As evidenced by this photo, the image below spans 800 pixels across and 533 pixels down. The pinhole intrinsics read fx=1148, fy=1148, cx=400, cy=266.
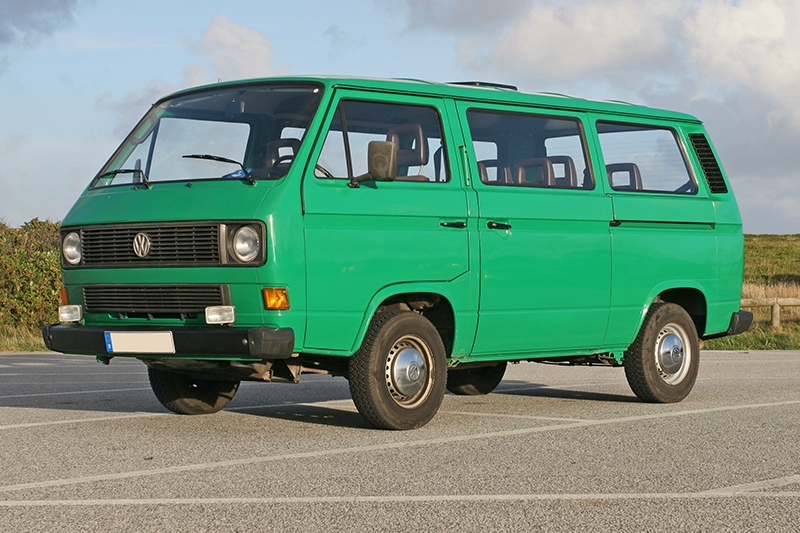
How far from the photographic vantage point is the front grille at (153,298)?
24.3 feet

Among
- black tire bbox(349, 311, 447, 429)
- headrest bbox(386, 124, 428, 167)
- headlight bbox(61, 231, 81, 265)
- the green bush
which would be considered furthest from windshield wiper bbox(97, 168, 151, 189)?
the green bush

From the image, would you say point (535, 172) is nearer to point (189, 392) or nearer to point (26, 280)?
point (189, 392)

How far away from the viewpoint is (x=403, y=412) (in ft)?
26.0

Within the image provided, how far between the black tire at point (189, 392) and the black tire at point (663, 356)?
11.2 ft

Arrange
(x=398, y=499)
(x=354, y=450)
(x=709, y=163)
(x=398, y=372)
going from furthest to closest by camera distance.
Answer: (x=709, y=163), (x=398, y=372), (x=354, y=450), (x=398, y=499)

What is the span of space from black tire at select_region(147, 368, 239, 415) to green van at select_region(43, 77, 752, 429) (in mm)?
17

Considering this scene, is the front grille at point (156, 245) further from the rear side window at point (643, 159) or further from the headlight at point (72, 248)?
the rear side window at point (643, 159)

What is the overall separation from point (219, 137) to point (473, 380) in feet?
12.4

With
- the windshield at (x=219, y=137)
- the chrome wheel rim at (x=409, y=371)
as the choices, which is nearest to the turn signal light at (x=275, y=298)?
the windshield at (x=219, y=137)

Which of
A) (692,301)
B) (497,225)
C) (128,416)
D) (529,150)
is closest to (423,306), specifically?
(497,225)

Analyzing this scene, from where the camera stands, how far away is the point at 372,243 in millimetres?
7688

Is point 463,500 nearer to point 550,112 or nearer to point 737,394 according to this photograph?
point 550,112

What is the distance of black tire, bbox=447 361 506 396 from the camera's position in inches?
422

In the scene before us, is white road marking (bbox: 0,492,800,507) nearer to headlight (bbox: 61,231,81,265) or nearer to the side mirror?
the side mirror
